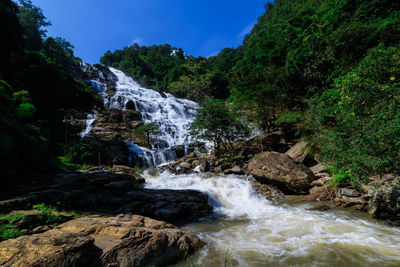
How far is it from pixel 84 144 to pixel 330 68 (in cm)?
1845

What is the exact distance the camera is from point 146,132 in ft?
59.9

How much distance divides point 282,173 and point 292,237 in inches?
159

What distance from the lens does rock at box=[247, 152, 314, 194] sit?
25.1 feet

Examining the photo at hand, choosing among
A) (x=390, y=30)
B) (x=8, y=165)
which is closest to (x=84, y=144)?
(x=8, y=165)

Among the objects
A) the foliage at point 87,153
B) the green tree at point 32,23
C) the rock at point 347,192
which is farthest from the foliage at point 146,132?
the green tree at point 32,23

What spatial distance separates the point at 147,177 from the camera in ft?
35.8

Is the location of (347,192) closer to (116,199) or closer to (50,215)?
(116,199)

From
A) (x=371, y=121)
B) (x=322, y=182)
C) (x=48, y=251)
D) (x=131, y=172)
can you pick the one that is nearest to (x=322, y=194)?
(x=322, y=182)

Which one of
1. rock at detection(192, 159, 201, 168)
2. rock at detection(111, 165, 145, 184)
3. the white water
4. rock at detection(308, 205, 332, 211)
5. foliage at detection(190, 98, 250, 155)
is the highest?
foliage at detection(190, 98, 250, 155)

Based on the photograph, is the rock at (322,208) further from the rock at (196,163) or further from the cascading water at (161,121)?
the cascading water at (161,121)

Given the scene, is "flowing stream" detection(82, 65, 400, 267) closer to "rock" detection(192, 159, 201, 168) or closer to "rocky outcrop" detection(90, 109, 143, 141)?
"rock" detection(192, 159, 201, 168)

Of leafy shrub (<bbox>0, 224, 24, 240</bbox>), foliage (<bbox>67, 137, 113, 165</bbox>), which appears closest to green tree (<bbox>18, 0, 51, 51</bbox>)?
foliage (<bbox>67, 137, 113, 165</bbox>)

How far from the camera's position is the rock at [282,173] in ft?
25.1

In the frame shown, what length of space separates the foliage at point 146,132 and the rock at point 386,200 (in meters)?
16.2
